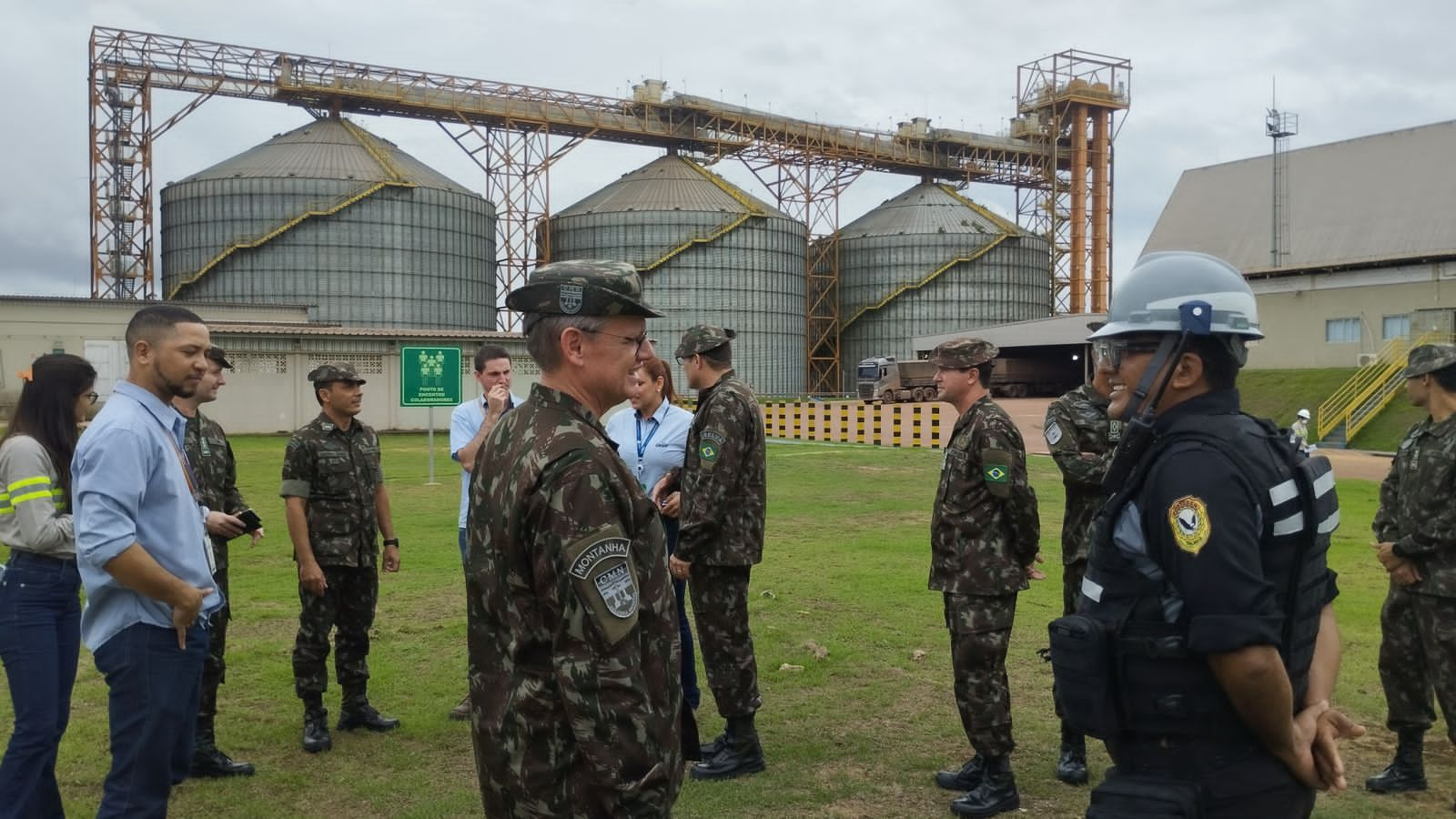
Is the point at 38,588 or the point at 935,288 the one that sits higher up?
the point at 935,288

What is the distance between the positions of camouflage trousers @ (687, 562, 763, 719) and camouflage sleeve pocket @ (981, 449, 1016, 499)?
135 cm

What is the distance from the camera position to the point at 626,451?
641cm

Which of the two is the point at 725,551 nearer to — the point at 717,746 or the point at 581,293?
the point at 717,746

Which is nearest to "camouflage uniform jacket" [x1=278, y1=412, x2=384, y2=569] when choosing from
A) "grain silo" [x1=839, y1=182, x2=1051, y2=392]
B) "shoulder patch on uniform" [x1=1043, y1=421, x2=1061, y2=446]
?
"shoulder patch on uniform" [x1=1043, y1=421, x2=1061, y2=446]

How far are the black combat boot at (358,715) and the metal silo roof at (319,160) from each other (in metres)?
48.4

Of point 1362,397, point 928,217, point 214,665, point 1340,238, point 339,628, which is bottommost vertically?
point 214,665

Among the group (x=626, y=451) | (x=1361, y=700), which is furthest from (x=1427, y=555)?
(x=626, y=451)

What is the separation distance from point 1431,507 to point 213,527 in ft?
19.6

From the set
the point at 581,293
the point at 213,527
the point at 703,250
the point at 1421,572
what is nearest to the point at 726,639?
the point at 213,527

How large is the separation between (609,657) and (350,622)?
432 cm

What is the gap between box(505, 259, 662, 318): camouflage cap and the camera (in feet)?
8.15

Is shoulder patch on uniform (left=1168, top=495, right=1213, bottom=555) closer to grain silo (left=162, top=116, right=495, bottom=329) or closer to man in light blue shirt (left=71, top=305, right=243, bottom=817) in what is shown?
man in light blue shirt (left=71, top=305, right=243, bottom=817)

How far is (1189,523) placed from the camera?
229cm

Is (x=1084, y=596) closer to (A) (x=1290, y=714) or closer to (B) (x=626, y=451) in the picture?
(A) (x=1290, y=714)
